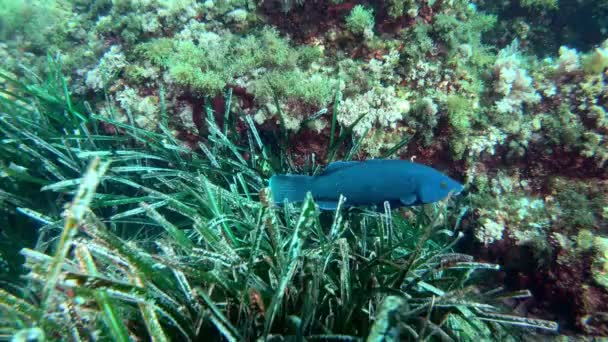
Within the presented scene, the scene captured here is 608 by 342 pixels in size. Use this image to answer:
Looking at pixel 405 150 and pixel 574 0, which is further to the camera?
pixel 574 0

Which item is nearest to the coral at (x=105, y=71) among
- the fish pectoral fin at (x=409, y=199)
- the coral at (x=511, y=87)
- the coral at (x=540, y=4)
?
the fish pectoral fin at (x=409, y=199)

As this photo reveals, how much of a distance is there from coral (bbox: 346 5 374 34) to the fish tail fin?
73.5 inches

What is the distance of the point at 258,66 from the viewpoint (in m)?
3.56

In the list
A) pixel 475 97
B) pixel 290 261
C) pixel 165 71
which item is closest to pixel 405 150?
pixel 475 97

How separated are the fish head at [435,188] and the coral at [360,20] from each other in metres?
1.87

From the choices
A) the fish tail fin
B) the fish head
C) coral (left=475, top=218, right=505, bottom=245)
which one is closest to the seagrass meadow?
coral (left=475, top=218, right=505, bottom=245)

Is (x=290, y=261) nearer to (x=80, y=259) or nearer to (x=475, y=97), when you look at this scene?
(x=80, y=259)

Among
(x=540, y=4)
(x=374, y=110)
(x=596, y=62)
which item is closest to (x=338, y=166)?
(x=374, y=110)

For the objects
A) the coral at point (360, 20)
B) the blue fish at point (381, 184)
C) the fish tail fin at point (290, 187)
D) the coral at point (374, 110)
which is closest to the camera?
the blue fish at point (381, 184)

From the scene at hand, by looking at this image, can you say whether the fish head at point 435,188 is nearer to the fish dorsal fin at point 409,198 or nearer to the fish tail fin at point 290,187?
the fish dorsal fin at point 409,198

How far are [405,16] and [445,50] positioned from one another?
0.58m

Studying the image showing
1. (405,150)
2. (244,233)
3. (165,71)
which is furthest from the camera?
(165,71)

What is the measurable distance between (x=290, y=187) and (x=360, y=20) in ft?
6.58

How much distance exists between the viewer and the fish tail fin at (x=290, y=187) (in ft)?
8.81
